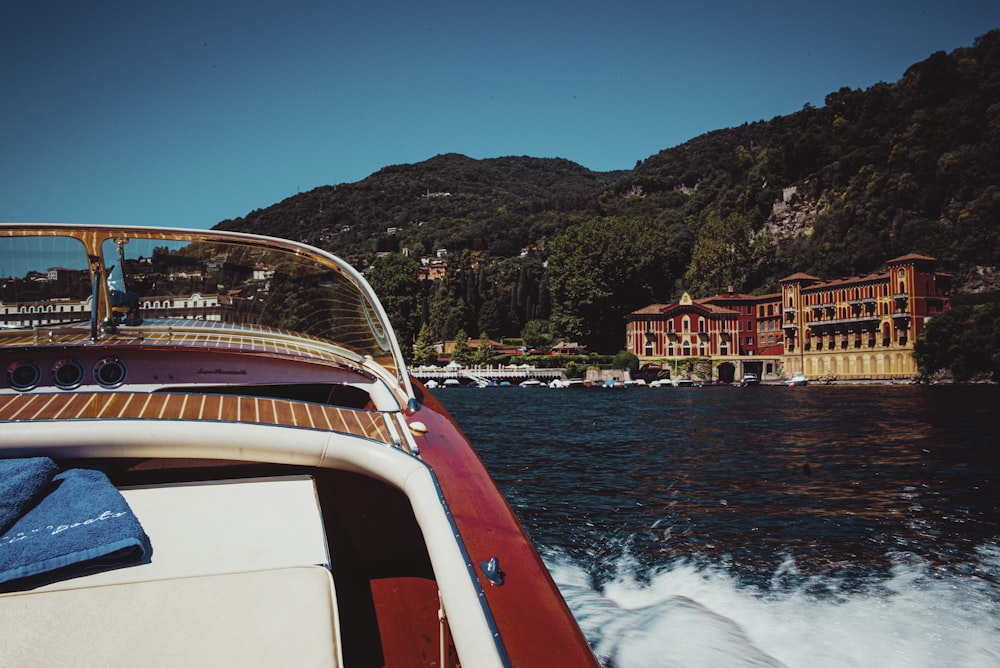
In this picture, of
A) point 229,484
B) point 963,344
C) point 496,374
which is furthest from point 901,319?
point 229,484

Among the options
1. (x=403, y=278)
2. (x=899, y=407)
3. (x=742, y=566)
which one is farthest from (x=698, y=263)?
(x=742, y=566)

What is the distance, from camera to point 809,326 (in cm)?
6819

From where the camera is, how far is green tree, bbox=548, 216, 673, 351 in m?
70.3

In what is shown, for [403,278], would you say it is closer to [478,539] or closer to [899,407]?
[899,407]

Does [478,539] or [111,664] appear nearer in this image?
[111,664]

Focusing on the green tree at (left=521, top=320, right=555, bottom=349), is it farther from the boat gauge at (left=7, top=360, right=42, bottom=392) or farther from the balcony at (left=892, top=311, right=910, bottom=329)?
the boat gauge at (left=7, top=360, right=42, bottom=392)

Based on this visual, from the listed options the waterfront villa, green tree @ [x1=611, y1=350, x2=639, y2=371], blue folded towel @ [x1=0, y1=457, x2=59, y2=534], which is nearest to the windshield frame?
blue folded towel @ [x1=0, y1=457, x2=59, y2=534]

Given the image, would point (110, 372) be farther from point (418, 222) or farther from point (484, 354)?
point (418, 222)

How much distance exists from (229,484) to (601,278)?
228 ft

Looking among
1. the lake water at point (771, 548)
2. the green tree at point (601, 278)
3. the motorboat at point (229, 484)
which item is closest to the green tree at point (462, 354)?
the green tree at point (601, 278)

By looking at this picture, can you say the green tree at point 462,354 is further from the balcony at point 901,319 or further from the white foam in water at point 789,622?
the white foam in water at point 789,622

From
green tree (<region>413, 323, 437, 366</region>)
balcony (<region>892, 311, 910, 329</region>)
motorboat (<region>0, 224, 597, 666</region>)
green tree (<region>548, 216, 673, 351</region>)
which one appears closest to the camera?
motorboat (<region>0, 224, 597, 666</region>)

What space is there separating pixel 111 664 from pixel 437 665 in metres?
1.07

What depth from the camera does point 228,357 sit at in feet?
11.2
